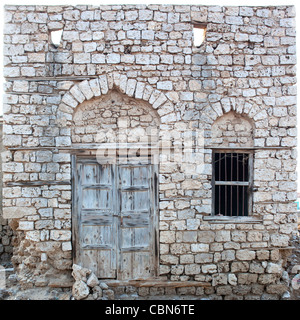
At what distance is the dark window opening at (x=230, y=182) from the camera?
16.0ft

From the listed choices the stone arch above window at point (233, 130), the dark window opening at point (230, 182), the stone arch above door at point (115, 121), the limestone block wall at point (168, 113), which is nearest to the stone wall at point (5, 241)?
the limestone block wall at point (168, 113)

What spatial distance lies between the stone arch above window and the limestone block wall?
0.32 feet

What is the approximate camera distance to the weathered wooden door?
475cm

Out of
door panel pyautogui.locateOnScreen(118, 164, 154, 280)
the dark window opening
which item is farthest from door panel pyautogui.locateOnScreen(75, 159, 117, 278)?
the dark window opening

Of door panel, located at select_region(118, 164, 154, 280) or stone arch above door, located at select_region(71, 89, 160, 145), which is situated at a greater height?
stone arch above door, located at select_region(71, 89, 160, 145)

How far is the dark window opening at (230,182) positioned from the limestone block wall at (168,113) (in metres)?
0.21

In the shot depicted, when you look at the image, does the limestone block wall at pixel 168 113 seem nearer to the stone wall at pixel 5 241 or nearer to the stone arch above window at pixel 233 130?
the stone arch above window at pixel 233 130

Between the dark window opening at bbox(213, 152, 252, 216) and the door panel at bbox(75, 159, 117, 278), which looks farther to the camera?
the dark window opening at bbox(213, 152, 252, 216)

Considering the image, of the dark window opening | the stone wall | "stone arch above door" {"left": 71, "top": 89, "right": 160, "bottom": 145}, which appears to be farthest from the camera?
the stone wall

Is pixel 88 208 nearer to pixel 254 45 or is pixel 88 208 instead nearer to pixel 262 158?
pixel 262 158

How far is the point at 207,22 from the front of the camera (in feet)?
15.4

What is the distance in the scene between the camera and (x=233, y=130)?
15.9 feet

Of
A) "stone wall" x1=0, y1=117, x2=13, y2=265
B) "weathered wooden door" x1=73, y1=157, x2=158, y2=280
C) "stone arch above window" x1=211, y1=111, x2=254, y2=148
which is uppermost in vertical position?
"stone arch above window" x1=211, y1=111, x2=254, y2=148

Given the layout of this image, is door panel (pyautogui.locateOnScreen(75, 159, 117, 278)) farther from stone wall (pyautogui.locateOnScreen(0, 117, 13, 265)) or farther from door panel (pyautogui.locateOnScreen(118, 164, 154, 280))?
stone wall (pyautogui.locateOnScreen(0, 117, 13, 265))
